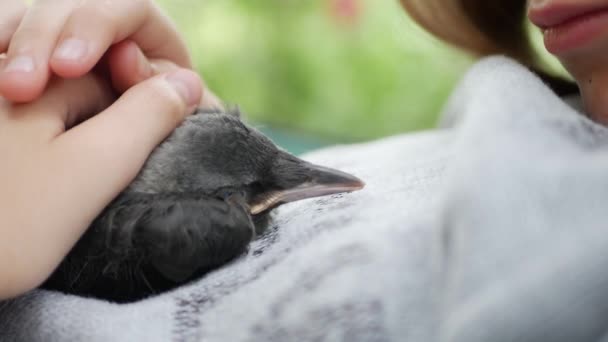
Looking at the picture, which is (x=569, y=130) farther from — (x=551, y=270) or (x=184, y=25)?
(x=184, y=25)

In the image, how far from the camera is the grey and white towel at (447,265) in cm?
35

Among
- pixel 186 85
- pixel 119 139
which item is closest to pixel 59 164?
pixel 119 139

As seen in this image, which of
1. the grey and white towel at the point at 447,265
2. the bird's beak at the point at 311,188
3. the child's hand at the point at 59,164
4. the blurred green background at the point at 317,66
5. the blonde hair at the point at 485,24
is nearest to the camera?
the grey and white towel at the point at 447,265

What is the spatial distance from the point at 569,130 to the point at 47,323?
413 millimetres

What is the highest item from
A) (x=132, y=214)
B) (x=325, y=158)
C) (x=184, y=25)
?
(x=184, y=25)

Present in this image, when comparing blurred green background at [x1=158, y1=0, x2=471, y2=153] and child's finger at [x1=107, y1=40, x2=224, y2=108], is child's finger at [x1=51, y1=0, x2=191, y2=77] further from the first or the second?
blurred green background at [x1=158, y1=0, x2=471, y2=153]

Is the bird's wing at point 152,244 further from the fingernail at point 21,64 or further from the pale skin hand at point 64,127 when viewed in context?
the fingernail at point 21,64

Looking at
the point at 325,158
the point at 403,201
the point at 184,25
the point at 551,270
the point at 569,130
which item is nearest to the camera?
the point at 551,270

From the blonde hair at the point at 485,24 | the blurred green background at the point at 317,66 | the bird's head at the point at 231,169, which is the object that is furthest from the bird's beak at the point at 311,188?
the blurred green background at the point at 317,66

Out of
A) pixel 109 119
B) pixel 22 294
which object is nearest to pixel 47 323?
pixel 22 294

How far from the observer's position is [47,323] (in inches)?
19.4

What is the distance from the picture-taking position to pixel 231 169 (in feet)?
1.85

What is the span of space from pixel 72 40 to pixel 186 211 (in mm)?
204

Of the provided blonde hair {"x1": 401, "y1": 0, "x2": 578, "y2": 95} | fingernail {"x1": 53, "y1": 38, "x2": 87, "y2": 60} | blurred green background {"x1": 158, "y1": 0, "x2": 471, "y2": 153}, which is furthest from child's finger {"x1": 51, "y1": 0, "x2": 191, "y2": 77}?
blurred green background {"x1": 158, "y1": 0, "x2": 471, "y2": 153}
